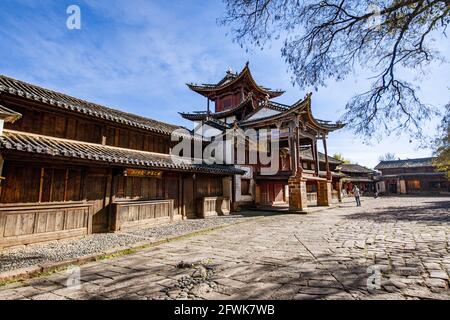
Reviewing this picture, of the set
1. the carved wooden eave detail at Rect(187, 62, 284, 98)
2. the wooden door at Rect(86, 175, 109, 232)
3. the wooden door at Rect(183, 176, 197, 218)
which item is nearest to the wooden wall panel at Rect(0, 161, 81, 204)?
the wooden door at Rect(86, 175, 109, 232)

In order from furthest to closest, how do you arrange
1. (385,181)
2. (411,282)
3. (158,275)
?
1. (385,181)
2. (158,275)
3. (411,282)

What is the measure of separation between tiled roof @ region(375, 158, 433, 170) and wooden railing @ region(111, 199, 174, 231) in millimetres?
50756

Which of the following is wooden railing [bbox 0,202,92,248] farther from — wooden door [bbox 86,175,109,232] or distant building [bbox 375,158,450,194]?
distant building [bbox 375,158,450,194]

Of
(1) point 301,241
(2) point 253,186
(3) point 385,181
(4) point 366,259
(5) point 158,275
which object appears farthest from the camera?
(3) point 385,181

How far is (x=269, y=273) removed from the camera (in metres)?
4.24

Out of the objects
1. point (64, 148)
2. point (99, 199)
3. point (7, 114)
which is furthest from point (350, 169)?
point (7, 114)

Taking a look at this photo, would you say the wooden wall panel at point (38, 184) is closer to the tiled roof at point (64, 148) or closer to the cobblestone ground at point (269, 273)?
the tiled roof at point (64, 148)

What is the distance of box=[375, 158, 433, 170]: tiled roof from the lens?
1731 inches

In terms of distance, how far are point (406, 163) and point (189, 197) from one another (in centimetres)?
5352

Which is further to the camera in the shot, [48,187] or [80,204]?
[80,204]

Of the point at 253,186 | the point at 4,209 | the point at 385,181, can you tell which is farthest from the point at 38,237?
the point at 385,181

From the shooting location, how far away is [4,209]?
636 centimetres

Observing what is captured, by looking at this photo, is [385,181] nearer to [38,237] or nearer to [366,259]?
[366,259]
